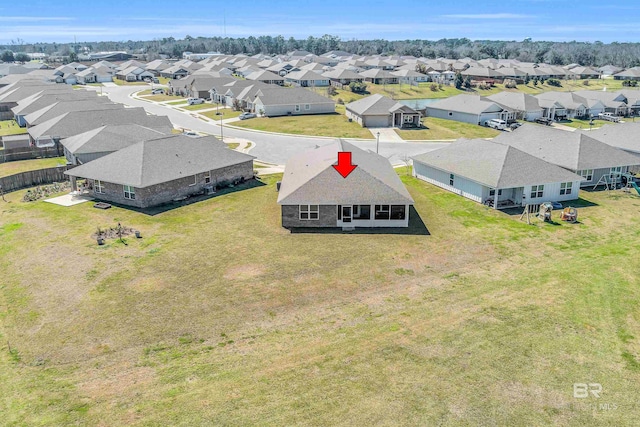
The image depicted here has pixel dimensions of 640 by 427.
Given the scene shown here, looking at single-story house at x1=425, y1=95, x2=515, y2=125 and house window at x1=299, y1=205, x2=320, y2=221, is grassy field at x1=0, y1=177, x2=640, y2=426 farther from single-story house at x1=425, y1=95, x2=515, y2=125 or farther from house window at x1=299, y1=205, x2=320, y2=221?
single-story house at x1=425, y1=95, x2=515, y2=125

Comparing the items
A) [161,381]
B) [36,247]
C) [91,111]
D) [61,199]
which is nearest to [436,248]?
[161,381]

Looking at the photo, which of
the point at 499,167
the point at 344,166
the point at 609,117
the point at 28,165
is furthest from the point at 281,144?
the point at 609,117

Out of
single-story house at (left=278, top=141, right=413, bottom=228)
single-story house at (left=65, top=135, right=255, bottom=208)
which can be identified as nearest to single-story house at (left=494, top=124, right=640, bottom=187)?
single-story house at (left=278, top=141, right=413, bottom=228)

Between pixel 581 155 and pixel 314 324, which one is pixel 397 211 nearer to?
pixel 314 324

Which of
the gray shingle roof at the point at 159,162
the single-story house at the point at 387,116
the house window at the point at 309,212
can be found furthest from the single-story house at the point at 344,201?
the single-story house at the point at 387,116

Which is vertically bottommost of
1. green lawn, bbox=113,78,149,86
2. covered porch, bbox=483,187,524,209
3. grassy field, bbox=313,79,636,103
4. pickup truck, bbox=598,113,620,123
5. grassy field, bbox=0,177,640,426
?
grassy field, bbox=0,177,640,426

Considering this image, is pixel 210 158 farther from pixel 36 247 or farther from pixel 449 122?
pixel 449 122
